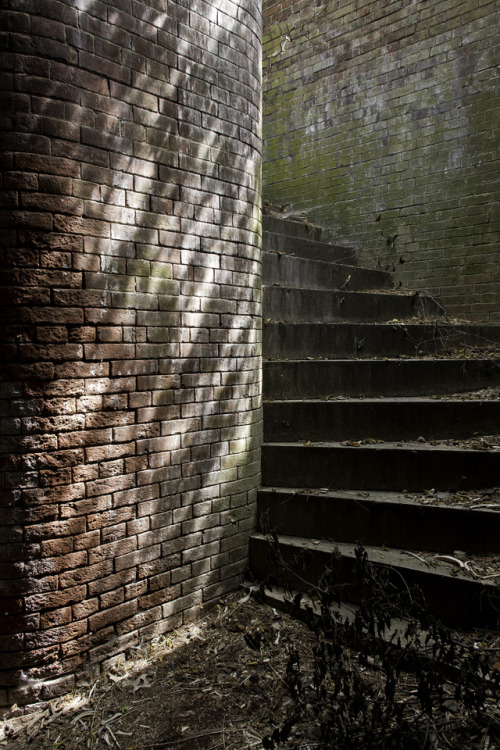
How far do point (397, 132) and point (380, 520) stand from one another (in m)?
5.33

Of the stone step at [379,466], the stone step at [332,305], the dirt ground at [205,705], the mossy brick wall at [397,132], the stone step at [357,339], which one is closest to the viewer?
the dirt ground at [205,705]

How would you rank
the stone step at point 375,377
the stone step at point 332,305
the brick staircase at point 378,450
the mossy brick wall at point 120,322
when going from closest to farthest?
1. the mossy brick wall at point 120,322
2. the brick staircase at point 378,450
3. the stone step at point 375,377
4. the stone step at point 332,305

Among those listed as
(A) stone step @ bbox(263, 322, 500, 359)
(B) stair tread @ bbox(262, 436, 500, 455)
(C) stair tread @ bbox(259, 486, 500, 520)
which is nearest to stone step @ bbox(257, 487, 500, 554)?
(C) stair tread @ bbox(259, 486, 500, 520)

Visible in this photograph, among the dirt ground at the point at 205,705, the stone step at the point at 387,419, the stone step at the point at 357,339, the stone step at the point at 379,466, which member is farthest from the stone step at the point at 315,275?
the dirt ground at the point at 205,705

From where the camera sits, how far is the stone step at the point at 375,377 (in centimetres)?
358

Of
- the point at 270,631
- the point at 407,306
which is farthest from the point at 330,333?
the point at 270,631

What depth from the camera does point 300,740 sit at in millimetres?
1946

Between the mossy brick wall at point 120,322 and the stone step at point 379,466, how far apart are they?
0.99 feet

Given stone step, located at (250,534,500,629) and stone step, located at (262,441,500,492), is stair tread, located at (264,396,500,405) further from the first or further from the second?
stone step, located at (250,534,500,629)

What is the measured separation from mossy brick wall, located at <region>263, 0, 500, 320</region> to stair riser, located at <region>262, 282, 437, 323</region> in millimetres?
1178

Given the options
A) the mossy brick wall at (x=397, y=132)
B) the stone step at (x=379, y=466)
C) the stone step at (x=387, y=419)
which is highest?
the mossy brick wall at (x=397, y=132)

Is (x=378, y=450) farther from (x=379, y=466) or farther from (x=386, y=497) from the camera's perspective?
(x=386, y=497)

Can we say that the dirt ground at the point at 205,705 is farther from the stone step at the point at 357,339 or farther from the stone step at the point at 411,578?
the stone step at the point at 357,339

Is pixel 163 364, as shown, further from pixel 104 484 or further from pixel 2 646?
pixel 2 646
